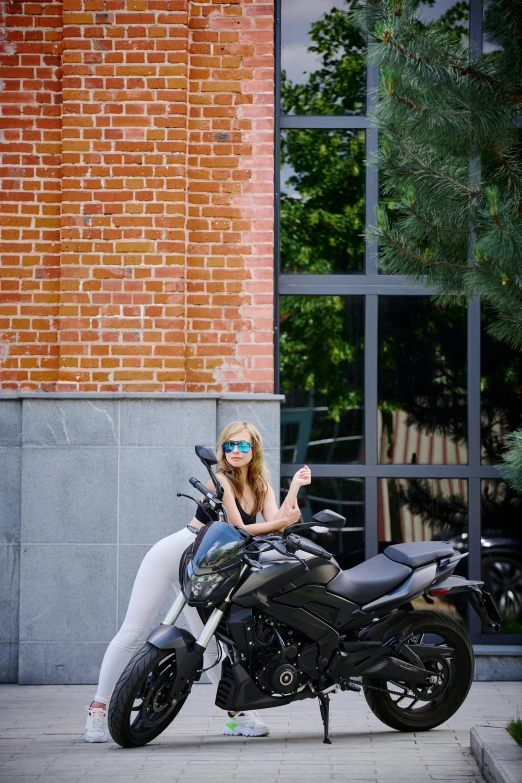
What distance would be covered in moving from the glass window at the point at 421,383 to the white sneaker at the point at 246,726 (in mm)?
2408

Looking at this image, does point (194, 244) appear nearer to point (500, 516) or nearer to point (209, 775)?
point (500, 516)

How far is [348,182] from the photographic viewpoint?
789 cm

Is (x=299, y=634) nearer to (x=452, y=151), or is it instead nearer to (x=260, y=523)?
(x=260, y=523)

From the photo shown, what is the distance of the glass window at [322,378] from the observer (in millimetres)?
7781

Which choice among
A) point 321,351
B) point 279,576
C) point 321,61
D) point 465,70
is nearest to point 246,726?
point 279,576

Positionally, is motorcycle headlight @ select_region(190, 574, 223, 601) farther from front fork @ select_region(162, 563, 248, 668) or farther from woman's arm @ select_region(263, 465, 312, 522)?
woman's arm @ select_region(263, 465, 312, 522)

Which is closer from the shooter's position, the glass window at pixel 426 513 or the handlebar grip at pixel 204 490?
the handlebar grip at pixel 204 490

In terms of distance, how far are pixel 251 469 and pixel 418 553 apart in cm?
95

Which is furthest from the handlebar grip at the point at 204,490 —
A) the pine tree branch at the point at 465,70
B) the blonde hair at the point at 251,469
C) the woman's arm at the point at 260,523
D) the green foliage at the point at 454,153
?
the pine tree branch at the point at 465,70

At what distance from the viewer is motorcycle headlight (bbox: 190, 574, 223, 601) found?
5.27 meters

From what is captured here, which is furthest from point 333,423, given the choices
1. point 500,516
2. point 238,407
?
point 500,516

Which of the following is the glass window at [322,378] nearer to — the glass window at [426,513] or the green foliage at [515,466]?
the glass window at [426,513]

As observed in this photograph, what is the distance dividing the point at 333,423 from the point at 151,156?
220 cm

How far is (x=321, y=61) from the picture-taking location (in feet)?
26.0
